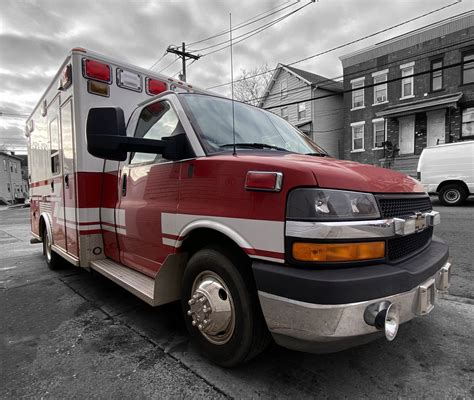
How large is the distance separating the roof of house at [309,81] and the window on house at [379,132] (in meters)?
4.27

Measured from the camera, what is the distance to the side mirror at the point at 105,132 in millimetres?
2197

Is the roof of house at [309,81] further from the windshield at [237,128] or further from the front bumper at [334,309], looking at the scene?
the front bumper at [334,309]

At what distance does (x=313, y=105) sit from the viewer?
72.3 feet

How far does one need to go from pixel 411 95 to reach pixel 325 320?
1982cm

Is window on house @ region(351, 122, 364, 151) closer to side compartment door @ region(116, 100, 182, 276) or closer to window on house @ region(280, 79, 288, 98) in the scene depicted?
window on house @ region(280, 79, 288, 98)

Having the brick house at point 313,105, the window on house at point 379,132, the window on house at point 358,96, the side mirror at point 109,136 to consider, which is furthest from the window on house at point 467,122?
the side mirror at point 109,136

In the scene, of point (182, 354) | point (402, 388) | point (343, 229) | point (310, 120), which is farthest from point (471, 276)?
point (310, 120)

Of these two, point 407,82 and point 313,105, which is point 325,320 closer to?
point 407,82

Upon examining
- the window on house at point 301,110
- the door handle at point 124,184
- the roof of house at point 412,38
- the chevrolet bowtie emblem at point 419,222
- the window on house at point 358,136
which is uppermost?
the roof of house at point 412,38

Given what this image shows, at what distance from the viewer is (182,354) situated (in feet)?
8.18

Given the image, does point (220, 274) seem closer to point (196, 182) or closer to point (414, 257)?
point (196, 182)

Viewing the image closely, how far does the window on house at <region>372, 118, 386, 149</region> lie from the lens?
19.0 m

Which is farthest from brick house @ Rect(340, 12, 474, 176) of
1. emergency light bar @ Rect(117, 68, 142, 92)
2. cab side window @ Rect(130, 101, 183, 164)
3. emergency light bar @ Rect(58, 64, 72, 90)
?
cab side window @ Rect(130, 101, 183, 164)

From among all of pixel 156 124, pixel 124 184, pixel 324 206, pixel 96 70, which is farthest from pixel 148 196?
pixel 96 70
